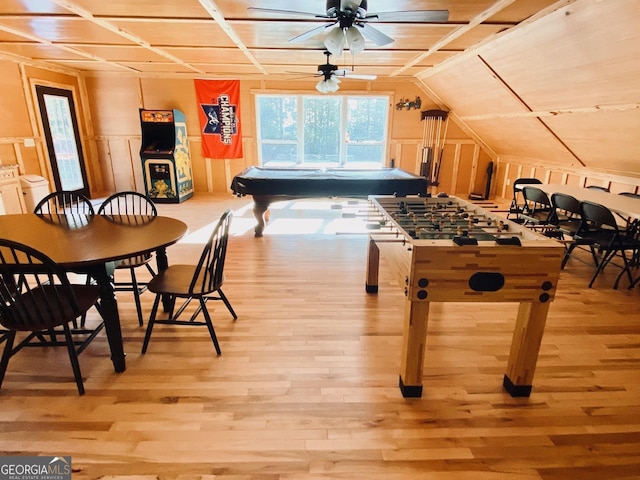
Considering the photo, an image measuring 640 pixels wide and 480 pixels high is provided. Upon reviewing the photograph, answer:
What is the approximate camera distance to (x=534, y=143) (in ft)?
18.7

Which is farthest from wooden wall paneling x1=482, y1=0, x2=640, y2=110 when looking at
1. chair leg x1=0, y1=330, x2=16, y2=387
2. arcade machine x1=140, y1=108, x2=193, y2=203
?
arcade machine x1=140, y1=108, x2=193, y2=203

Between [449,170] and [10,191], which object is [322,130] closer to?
[449,170]

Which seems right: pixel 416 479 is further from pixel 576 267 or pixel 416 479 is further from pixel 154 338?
pixel 576 267

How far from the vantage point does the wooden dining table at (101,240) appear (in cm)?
188

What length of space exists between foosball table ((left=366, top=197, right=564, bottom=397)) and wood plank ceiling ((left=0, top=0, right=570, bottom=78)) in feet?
7.57

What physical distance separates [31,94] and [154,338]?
560 cm

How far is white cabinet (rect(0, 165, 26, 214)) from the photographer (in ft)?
15.3

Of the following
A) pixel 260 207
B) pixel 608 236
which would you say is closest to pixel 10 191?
pixel 260 207

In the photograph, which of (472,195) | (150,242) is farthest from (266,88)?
(150,242)

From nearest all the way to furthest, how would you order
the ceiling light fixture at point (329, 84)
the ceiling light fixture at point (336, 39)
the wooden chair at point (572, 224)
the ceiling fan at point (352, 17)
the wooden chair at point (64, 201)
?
the ceiling fan at point (352, 17) → the ceiling light fixture at point (336, 39) → the wooden chair at point (64, 201) → the wooden chair at point (572, 224) → the ceiling light fixture at point (329, 84)

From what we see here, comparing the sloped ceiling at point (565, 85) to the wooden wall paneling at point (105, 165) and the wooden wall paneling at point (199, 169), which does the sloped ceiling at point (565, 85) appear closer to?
the wooden wall paneling at point (199, 169)

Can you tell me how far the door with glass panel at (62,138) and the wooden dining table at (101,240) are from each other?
4.51m

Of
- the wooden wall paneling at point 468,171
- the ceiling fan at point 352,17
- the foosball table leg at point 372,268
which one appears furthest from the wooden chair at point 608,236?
the wooden wall paneling at point 468,171

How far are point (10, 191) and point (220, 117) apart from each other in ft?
12.2
